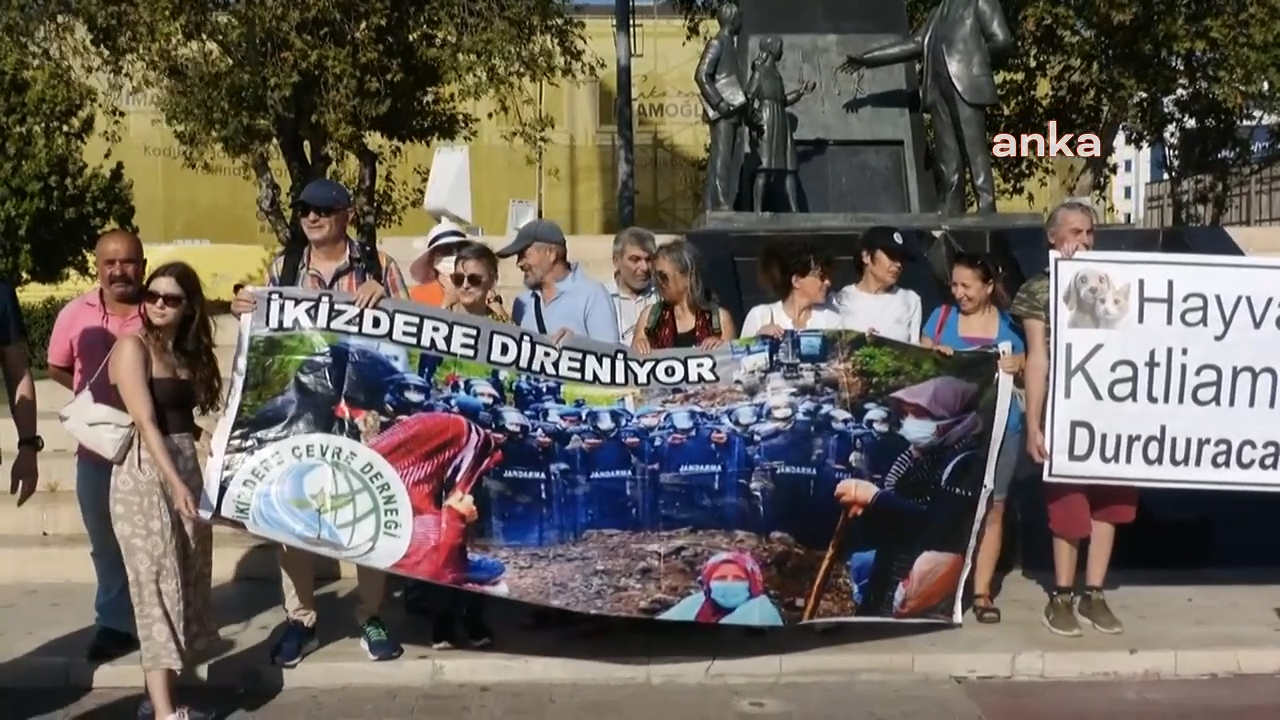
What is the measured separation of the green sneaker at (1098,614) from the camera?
6.40m

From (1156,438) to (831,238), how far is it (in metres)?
4.09

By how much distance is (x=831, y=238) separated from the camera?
33.0ft

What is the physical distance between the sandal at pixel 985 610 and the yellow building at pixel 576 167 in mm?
26300

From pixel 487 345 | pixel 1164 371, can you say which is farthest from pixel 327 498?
pixel 1164 371

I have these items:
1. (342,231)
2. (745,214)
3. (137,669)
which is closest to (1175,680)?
(342,231)

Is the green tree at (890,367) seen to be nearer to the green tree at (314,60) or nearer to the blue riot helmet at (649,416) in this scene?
the blue riot helmet at (649,416)

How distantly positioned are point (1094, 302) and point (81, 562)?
5.11 m

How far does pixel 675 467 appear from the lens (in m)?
5.93

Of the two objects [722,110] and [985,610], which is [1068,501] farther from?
[722,110]

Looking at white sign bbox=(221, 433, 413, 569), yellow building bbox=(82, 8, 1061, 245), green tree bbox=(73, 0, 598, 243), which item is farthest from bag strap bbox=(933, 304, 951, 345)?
yellow building bbox=(82, 8, 1061, 245)

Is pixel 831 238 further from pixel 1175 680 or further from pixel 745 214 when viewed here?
pixel 1175 680

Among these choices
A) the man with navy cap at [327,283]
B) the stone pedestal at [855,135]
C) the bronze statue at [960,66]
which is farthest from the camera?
the stone pedestal at [855,135]

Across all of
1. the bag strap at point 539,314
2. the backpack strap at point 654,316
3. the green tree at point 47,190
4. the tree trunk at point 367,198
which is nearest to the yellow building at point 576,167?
the green tree at point 47,190

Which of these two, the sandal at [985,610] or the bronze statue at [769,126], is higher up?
the bronze statue at [769,126]
